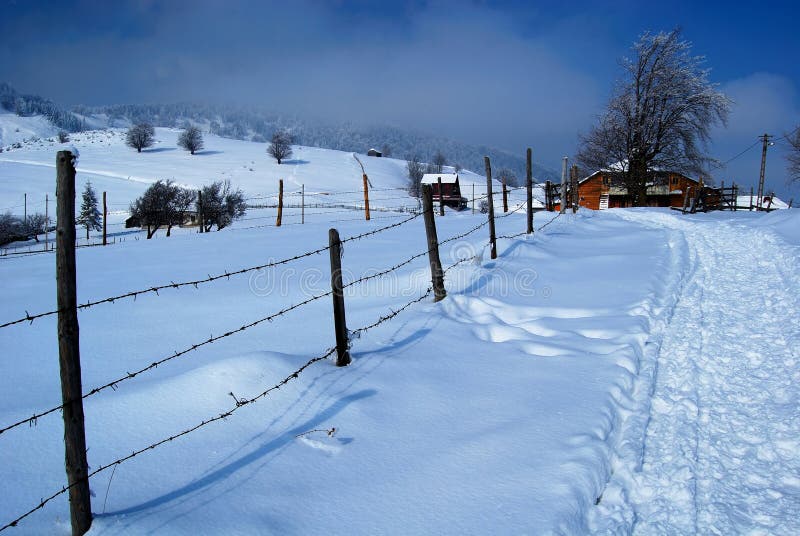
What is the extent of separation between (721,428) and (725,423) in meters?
0.09

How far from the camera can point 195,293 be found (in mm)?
7355

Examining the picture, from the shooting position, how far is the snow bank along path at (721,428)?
2.39 m

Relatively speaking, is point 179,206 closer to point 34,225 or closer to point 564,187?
point 34,225

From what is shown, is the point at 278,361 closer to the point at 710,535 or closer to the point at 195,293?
the point at 710,535

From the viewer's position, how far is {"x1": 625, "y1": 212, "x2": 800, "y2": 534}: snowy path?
2400 mm

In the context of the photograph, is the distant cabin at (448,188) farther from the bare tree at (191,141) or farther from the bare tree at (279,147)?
the bare tree at (191,141)

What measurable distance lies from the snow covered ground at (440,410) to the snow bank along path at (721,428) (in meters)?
0.02

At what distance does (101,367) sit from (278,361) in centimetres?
209

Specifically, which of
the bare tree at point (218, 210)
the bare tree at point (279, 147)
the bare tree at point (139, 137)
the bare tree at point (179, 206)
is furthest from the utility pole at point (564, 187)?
the bare tree at point (139, 137)

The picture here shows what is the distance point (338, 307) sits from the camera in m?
4.01

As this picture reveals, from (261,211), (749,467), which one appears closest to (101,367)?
(749,467)

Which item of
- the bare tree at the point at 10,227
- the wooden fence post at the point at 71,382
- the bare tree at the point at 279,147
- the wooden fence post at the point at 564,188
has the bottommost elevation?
the bare tree at the point at 10,227

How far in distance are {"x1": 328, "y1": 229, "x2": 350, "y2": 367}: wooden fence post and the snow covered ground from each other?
0.18m

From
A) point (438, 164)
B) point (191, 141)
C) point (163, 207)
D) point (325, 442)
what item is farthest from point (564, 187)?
point (438, 164)
